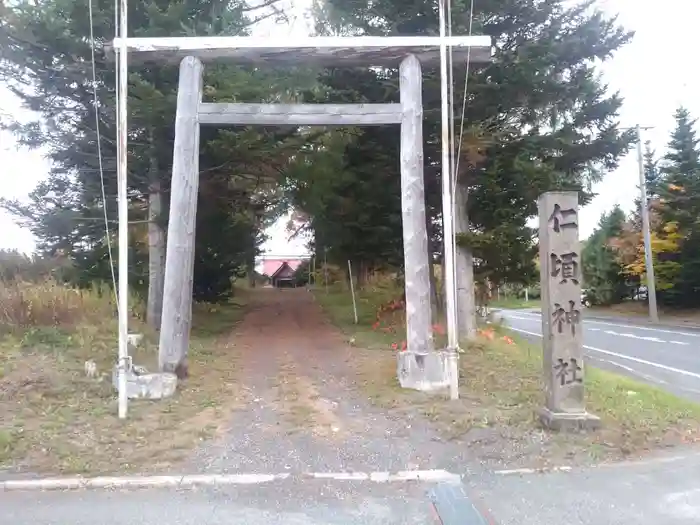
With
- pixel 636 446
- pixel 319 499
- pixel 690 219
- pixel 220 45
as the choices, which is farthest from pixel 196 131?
pixel 690 219

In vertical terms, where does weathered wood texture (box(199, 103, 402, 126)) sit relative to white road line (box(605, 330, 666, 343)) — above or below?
above

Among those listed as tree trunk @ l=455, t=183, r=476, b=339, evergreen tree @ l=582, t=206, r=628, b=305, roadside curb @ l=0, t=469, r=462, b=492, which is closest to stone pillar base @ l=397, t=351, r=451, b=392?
roadside curb @ l=0, t=469, r=462, b=492

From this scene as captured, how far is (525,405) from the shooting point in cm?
782

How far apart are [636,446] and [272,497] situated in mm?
3779

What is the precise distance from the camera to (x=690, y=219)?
3005 centimetres

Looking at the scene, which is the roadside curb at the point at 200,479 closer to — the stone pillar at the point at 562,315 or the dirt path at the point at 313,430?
the dirt path at the point at 313,430

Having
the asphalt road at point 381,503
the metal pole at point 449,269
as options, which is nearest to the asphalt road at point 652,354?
the metal pole at point 449,269

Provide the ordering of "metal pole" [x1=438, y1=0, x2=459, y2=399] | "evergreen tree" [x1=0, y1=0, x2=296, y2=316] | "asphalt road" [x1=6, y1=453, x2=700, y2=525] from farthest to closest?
"evergreen tree" [x1=0, y1=0, x2=296, y2=316] < "metal pole" [x1=438, y1=0, x2=459, y2=399] < "asphalt road" [x1=6, y1=453, x2=700, y2=525]

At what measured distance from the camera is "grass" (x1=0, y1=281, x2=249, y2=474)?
6.21 meters

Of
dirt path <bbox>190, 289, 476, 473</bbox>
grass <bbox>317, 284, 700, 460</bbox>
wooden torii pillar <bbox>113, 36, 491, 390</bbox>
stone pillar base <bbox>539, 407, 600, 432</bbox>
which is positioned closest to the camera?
dirt path <bbox>190, 289, 476, 473</bbox>

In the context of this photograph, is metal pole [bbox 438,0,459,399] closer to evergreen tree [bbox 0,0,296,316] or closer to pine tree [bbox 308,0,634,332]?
pine tree [bbox 308,0,634,332]

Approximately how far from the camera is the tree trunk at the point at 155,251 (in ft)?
43.8

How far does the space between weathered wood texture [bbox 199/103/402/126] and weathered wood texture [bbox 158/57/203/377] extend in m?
0.37

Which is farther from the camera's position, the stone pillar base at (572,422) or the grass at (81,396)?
the stone pillar base at (572,422)
